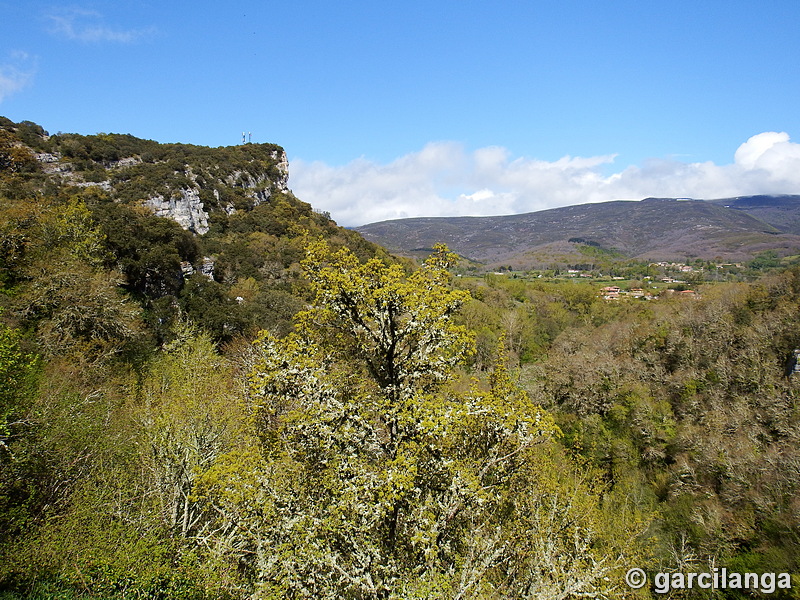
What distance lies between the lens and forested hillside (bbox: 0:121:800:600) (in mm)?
8203

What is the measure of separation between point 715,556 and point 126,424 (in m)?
28.0

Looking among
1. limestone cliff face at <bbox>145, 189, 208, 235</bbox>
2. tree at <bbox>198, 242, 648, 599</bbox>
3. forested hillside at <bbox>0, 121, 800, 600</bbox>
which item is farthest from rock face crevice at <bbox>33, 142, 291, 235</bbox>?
tree at <bbox>198, 242, 648, 599</bbox>

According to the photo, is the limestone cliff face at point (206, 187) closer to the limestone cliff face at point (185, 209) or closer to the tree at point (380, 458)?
the limestone cliff face at point (185, 209)

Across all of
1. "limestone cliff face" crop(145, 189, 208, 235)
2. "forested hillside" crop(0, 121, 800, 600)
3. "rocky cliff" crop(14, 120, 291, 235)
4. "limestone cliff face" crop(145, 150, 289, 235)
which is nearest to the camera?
"forested hillside" crop(0, 121, 800, 600)

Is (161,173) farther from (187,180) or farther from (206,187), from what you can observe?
(206,187)

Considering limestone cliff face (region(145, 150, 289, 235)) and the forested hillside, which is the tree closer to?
the forested hillside

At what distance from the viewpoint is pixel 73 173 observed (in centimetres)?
5284

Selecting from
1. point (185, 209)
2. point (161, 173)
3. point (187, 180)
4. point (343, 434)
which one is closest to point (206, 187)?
point (187, 180)

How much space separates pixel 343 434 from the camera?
8.08 metres

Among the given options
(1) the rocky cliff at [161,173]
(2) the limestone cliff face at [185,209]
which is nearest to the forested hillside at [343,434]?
(1) the rocky cliff at [161,173]

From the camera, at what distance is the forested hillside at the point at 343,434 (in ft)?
26.9

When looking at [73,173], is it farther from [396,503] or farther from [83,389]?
[396,503]

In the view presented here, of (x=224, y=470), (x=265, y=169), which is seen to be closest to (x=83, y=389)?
(x=224, y=470)

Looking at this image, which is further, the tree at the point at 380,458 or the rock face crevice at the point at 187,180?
the rock face crevice at the point at 187,180
